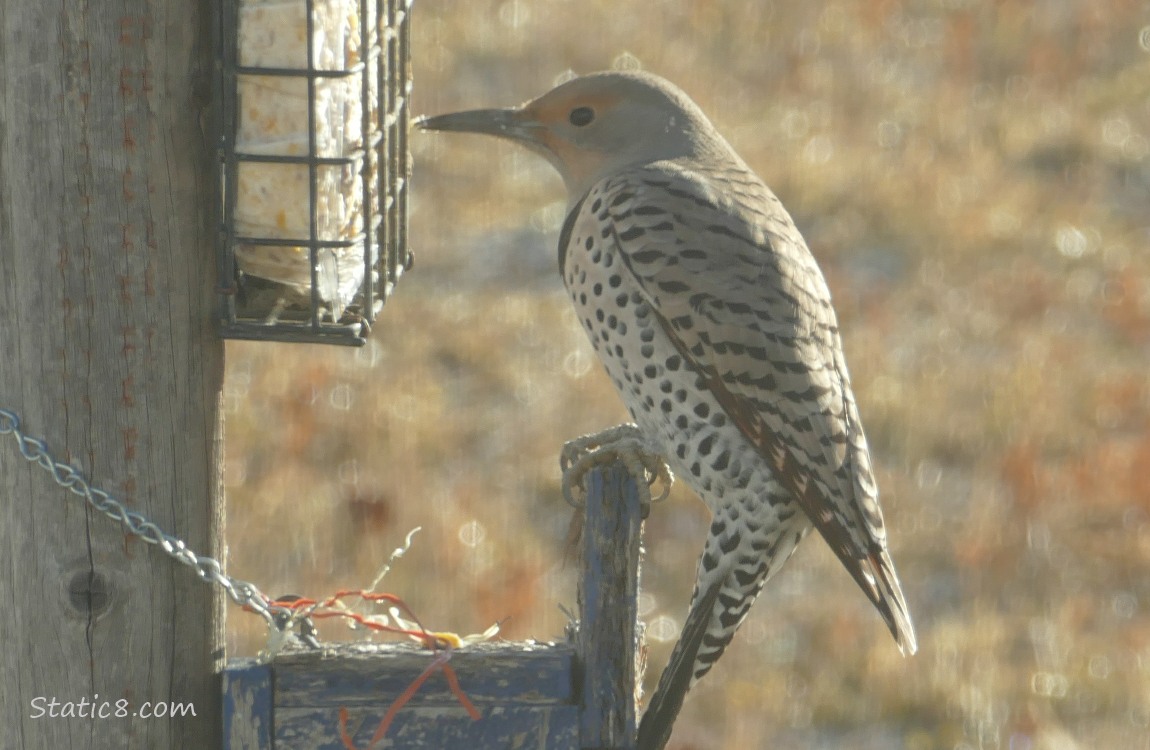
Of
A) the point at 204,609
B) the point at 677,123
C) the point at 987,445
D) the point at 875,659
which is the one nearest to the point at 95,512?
the point at 204,609

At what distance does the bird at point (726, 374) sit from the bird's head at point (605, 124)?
10 cm

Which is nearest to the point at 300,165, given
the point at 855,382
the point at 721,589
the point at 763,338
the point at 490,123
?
the point at 490,123

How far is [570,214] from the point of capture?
394cm

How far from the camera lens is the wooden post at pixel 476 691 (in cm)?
279

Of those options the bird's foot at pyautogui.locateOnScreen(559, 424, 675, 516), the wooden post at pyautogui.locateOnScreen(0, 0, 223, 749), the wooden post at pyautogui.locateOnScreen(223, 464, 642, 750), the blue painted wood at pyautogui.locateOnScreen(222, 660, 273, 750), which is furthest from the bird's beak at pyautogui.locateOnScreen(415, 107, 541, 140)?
the blue painted wood at pyautogui.locateOnScreen(222, 660, 273, 750)

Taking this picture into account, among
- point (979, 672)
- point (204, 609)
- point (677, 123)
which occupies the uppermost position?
point (677, 123)

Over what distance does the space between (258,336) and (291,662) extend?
55cm

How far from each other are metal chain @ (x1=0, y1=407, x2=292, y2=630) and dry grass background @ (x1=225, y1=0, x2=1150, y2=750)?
2.75 metres

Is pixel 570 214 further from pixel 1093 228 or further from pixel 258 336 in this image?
pixel 1093 228

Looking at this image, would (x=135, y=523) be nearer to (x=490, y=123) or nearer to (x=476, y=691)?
(x=476, y=691)

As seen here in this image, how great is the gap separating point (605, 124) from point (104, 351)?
5.31ft

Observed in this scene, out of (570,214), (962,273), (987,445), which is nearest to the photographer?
(570,214)

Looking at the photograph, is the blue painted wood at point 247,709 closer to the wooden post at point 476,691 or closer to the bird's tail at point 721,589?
the wooden post at point 476,691

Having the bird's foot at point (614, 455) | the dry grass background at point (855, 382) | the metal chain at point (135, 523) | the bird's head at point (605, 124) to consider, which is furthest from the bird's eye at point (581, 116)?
the dry grass background at point (855, 382)
